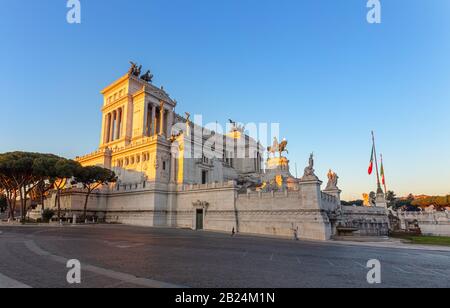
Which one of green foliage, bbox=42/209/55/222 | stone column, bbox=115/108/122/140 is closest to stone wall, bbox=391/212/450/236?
Result: green foliage, bbox=42/209/55/222

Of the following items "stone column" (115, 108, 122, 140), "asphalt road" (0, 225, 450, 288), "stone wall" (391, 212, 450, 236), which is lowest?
"stone wall" (391, 212, 450, 236)

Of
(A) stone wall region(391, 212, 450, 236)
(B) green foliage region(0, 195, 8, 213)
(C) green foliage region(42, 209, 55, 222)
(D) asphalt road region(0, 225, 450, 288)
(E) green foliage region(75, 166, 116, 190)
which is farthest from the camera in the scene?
(B) green foliage region(0, 195, 8, 213)

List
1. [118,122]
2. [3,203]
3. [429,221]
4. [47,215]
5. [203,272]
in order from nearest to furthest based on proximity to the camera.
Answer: [203,272]
[47,215]
[429,221]
[118,122]
[3,203]

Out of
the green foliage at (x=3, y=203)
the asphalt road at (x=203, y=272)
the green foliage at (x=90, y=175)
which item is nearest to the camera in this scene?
the asphalt road at (x=203, y=272)

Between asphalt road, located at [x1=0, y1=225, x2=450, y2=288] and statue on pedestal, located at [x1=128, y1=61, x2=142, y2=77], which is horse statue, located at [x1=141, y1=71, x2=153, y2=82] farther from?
asphalt road, located at [x1=0, y1=225, x2=450, y2=288]

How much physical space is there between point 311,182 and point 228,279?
24.6 m

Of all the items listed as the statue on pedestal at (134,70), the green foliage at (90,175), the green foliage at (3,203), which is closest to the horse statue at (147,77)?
the statue on pedestal at (134,70)

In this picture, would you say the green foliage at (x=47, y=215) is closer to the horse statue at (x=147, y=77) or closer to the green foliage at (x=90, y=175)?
the green foliage at (x=90, y=175)

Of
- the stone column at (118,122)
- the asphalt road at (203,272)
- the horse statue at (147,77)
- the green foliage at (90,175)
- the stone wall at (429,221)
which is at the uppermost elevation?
the horse statue at (147,77)

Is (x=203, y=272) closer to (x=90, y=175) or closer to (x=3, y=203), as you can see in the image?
(x=90, y=175)

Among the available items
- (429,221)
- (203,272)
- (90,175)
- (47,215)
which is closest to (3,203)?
(47,215)

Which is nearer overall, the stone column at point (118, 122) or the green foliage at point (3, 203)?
the stone column at point (118, 122)
